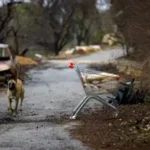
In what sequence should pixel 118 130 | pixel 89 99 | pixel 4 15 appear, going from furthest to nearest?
1. pixel 4 15
2. pixel 89 99
3. pixel 118 130

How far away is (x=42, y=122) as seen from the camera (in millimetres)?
11812

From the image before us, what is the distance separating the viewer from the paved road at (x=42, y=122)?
9242mm

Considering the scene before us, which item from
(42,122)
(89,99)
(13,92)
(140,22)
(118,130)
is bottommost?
(13,92)

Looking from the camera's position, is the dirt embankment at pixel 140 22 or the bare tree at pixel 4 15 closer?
the dirt embankment at pixel 140 22

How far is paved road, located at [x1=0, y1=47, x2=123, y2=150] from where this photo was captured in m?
9.24

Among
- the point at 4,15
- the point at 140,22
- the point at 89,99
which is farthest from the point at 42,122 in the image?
the point at 4,15

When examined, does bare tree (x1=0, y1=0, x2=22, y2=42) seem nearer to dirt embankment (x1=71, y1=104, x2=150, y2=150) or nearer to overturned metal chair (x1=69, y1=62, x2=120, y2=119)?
Result: overturned metal chair (x1=69, y1=62, x2=120, y2=119)

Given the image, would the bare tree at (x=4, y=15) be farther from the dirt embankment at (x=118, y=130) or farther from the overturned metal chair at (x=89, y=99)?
the dirt embankment at (x=118, y=130)

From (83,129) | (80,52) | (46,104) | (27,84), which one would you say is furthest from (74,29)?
(83,129)

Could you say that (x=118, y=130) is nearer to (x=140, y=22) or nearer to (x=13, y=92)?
(x=140, y=22)

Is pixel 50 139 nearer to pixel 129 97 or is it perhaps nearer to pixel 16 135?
pixel 16 135

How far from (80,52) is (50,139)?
45945 millimetres

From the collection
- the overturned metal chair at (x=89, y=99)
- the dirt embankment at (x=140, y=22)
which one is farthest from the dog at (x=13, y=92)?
the dirt embankment at (x=140, y=22)

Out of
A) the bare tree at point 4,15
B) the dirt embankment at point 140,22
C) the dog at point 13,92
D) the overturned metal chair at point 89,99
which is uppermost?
the dirt embankment at point 140,22
